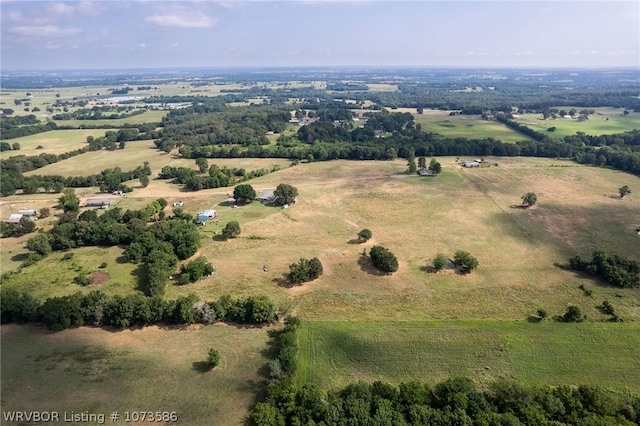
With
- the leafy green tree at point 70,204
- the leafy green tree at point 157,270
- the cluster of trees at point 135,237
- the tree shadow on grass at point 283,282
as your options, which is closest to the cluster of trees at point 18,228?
the cluster of trees at point 135,237

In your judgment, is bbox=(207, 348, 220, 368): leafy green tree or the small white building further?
the small white building

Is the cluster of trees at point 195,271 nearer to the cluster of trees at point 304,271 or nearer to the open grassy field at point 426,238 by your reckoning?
the open grassy field at point 426,238

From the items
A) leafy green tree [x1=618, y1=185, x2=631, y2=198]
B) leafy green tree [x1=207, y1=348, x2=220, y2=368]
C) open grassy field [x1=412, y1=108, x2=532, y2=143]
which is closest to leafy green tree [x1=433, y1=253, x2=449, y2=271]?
A: leafy green tree [x1=207, y1=348, x2=220, y2=368]

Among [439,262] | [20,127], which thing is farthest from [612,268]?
[20,127]

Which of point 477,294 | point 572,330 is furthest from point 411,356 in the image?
point 572,330

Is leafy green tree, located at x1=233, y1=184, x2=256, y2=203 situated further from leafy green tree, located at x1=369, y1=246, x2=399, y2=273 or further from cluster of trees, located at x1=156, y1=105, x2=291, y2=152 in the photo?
cluster of trees, located at x1=156, y1=105, x2=291, y2=152

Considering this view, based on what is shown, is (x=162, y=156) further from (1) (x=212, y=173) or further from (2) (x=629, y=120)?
(2) (x=629, y=120)

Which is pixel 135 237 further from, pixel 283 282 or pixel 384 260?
pixel 384 260
